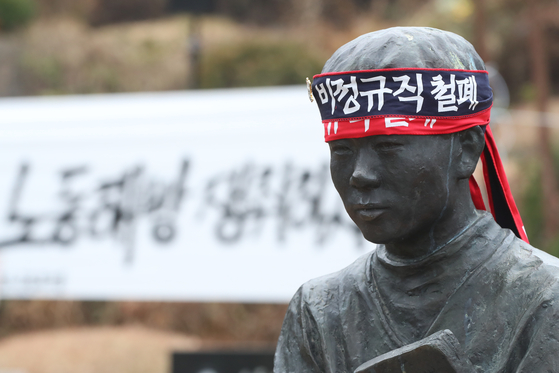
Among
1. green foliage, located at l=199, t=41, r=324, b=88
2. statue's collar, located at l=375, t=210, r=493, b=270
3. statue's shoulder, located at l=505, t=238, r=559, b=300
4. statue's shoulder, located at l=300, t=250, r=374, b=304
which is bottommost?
statue's shoulder, located at l=300, t=250, r=374, b=304

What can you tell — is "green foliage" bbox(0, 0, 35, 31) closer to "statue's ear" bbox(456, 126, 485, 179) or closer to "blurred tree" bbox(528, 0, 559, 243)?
"blurred tree" bbox(528, 0, 559, 243)

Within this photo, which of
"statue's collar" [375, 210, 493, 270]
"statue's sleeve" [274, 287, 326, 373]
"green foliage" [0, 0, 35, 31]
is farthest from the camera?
"green foliage" [0, 0, 35, 31]

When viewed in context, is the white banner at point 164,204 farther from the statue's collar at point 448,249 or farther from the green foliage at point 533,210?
the green foliage at point 533,210

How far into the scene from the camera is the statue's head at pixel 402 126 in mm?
1473

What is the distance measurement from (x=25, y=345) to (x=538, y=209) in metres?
5.93

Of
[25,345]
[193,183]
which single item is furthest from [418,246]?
[25,345]

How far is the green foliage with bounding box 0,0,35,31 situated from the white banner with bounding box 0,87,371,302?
9.11 metres

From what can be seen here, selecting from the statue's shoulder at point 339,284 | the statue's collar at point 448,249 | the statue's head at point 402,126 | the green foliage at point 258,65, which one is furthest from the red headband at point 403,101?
the green foliage at point 258,65

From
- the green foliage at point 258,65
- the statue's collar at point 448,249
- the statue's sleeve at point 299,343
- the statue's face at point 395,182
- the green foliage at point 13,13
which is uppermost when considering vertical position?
the green foliage at point 13,13

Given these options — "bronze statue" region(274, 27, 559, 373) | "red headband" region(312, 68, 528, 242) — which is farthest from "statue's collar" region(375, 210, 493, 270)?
"red headband" region(312, 68, 528, 242)

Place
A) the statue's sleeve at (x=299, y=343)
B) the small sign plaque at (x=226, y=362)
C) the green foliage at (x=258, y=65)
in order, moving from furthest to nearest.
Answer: the green foliage at (x=258, y=65), the small sign plaque at (x=226, y=362), the statue's sleeve at (x=299, y=343)

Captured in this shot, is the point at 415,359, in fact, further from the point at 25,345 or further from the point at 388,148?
the point at 25,345

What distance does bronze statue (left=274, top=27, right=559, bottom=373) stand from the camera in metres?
1.44

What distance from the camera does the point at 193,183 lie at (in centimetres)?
530
